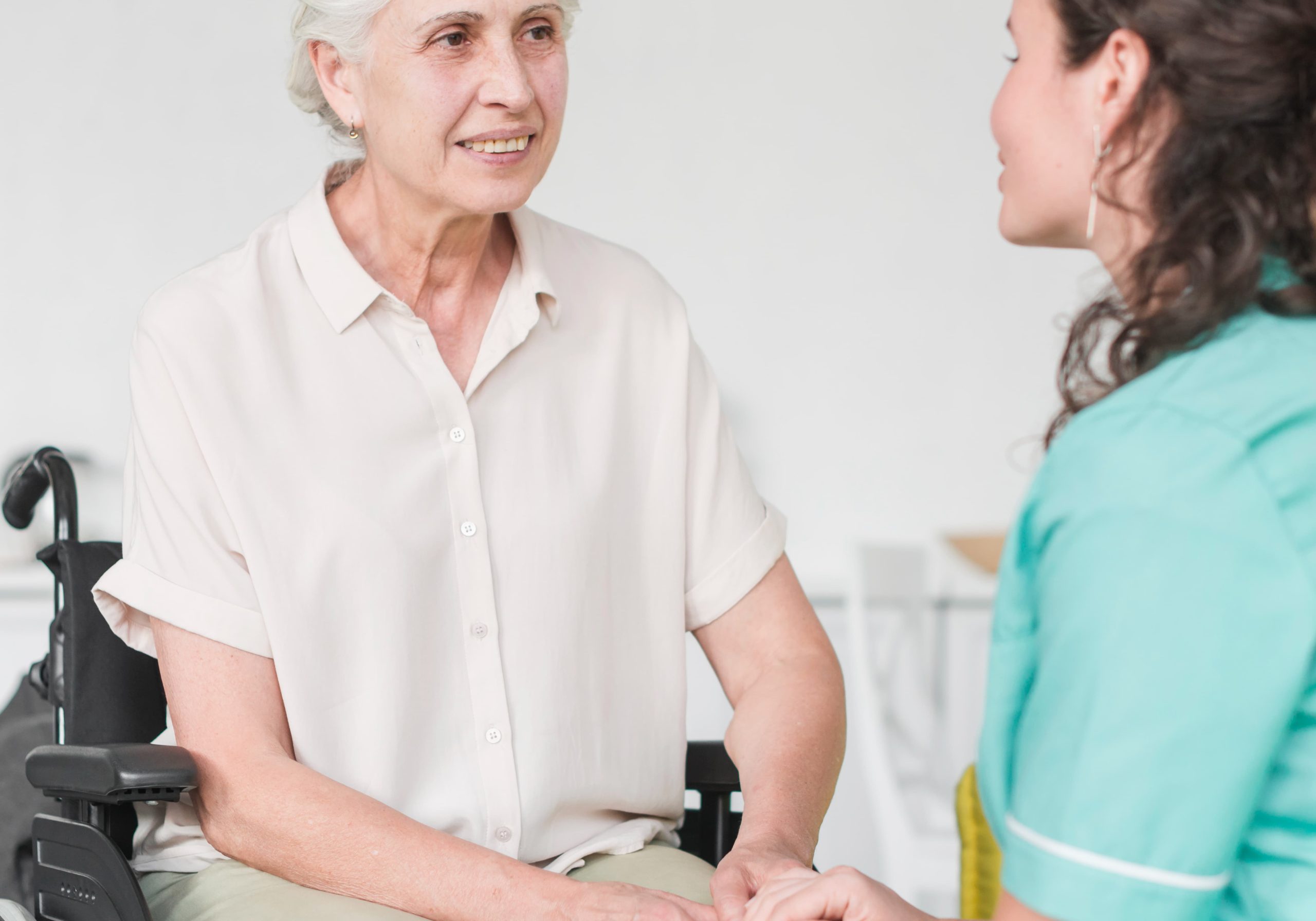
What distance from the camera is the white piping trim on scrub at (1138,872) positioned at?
0.77m

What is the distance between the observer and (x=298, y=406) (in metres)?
1.40

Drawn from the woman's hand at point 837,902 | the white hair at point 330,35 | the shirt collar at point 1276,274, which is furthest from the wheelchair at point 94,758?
the shirt collar at point 1276,274

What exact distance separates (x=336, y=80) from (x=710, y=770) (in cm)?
92

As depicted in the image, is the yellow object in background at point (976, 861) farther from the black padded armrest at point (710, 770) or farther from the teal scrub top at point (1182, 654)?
the teal scrub top at point (1182, 654)

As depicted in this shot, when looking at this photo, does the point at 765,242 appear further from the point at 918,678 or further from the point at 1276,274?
the point at 1276,274

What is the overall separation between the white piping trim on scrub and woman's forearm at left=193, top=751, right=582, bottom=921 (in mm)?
591

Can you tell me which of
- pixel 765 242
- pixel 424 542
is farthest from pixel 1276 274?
pixel 765 242

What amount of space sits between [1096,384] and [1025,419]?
2129 mm

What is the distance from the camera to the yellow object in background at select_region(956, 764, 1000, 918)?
172cm

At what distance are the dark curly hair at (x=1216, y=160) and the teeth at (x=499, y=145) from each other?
677mm

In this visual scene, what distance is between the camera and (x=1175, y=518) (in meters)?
0.76

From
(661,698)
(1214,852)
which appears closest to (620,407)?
(661,698)

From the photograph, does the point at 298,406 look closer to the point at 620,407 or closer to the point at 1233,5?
the point at 620,407

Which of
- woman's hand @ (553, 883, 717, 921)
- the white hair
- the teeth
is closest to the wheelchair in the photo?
woman's hand @ (553, 883, 717, 921)
